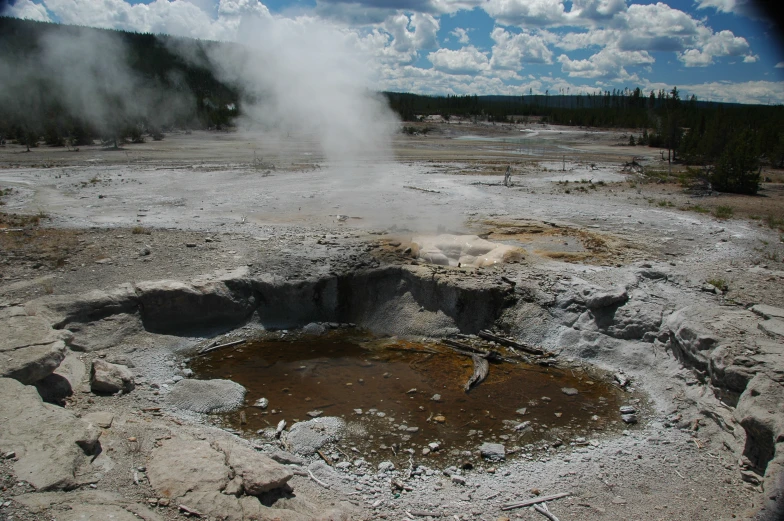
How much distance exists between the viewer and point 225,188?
17250 mm

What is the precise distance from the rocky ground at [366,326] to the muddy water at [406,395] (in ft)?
0.89

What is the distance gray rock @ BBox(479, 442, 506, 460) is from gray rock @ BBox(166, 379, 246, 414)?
3.08 metres

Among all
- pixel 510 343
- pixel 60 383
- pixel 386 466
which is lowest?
pixel 386 466

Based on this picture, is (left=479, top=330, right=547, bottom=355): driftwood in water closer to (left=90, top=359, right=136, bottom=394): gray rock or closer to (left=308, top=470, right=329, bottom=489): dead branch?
(left=308, top=470, right=329, bottom=489): dead branch

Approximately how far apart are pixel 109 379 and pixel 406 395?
371cm

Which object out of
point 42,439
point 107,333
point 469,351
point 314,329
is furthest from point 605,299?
point 107,333

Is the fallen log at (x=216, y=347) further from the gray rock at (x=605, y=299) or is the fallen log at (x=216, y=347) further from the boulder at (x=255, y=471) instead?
the gray rock at (x=605, y=299)

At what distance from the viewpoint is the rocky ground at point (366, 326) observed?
4.51 meters

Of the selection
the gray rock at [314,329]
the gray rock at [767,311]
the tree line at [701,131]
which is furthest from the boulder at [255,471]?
the tree line at [701,131]

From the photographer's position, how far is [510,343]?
814 cm

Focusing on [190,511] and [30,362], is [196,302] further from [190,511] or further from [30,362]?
[190,511]

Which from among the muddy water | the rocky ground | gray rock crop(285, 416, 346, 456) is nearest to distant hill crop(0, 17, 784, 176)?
the rocky ground

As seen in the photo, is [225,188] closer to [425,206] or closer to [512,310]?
[425,206]

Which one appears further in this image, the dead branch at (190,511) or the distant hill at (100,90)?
the distant hill at (100,90)
